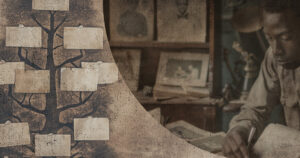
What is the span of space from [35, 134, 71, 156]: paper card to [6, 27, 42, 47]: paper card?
0.32m

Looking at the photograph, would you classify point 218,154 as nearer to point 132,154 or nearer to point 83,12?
point 132,154

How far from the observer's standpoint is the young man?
3.54ft

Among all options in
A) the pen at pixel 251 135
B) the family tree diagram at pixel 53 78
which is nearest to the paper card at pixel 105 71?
the family tree diagram at pixel 53 78

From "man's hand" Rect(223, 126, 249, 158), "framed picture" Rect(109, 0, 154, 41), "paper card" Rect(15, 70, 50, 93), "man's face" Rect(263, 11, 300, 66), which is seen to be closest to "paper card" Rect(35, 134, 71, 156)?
"paper card" Rect(15, 70, 50, 93)

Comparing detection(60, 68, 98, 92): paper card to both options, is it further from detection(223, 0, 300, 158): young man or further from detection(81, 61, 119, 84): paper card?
detection(223, 0, 300, 158): young man

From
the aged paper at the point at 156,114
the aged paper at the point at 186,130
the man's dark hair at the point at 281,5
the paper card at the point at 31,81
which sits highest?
the man's dark hair at the point at 281,5

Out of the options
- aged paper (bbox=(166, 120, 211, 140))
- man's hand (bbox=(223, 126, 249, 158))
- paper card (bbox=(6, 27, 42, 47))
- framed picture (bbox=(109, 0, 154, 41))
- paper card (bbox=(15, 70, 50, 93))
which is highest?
framed picture (bbox=(109, 0, 154, 41))

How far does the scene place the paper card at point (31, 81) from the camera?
42.5 inches

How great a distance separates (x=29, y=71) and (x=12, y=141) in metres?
0.25

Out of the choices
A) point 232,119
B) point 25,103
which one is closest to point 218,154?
point 232,119

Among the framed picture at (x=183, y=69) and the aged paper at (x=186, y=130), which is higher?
the framed picture at (x=183, y=69)

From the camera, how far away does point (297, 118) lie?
1.11 m

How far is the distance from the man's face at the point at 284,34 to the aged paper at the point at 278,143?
0.24 m

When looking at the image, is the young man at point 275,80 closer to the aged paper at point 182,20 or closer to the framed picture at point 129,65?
the aged paper at point 182,20
